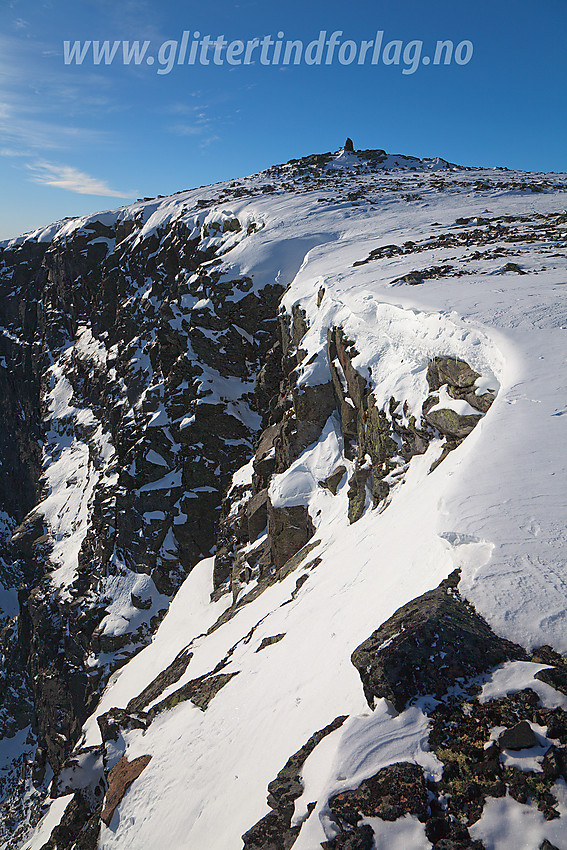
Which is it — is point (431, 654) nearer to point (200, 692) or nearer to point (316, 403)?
point (200, 692)

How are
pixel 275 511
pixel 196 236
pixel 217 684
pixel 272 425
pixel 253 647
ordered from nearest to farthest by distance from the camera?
1. pixel 217 684
2. pixel 253 647
3. pixel 275 511
4. pixel 272 425
5. pixel 196 236

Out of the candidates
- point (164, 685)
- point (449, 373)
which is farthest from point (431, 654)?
point (164, 685)

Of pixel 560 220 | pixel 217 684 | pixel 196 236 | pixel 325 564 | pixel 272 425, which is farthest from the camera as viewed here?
pixel 196 236

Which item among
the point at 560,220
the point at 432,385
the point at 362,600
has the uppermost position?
the point at 560,220

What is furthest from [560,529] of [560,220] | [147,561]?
[147,561]

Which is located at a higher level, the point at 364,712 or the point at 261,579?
the point at 364,712

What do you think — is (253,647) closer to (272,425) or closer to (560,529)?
(560,529)
